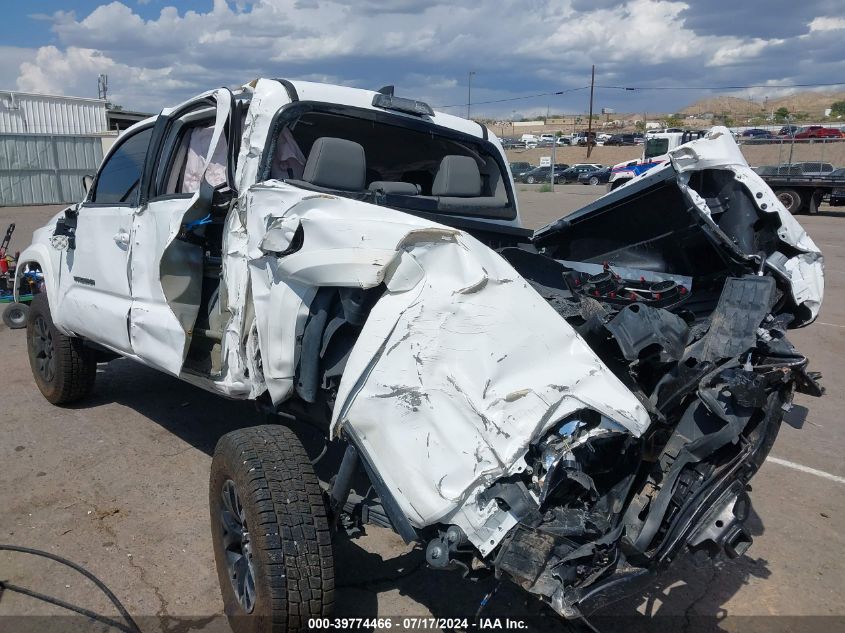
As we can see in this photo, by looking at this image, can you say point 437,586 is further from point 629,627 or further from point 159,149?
point 159,149

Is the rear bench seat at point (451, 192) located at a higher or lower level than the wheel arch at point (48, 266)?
higher

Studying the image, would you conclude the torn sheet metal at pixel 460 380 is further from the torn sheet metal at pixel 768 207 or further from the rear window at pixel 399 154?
the torn sheet metal at pixel 768 207

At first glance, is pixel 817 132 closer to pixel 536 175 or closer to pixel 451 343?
pixel 536 175

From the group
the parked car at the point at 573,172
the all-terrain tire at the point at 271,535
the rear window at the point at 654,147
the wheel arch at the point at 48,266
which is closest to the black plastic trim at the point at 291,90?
the all-terrain tire at the point at 271,535

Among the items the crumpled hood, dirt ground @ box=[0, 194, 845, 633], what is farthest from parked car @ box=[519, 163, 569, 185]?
the crumpled hood

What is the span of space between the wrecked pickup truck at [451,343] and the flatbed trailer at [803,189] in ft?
65.6

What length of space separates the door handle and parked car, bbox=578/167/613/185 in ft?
127

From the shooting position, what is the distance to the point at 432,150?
471 cm

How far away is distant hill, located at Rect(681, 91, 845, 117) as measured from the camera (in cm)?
10988

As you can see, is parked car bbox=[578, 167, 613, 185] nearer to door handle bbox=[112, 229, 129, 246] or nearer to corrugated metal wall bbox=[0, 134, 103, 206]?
corrugated metal wall bbox=[0, 134, 103, 206]

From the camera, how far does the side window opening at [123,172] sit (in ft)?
15.1

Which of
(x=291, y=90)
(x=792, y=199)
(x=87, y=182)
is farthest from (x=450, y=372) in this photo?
(x=792, y=199)

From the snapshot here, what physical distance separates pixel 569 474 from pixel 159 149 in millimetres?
3324

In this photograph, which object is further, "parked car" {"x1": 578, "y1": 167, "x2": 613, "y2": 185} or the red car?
the red car
